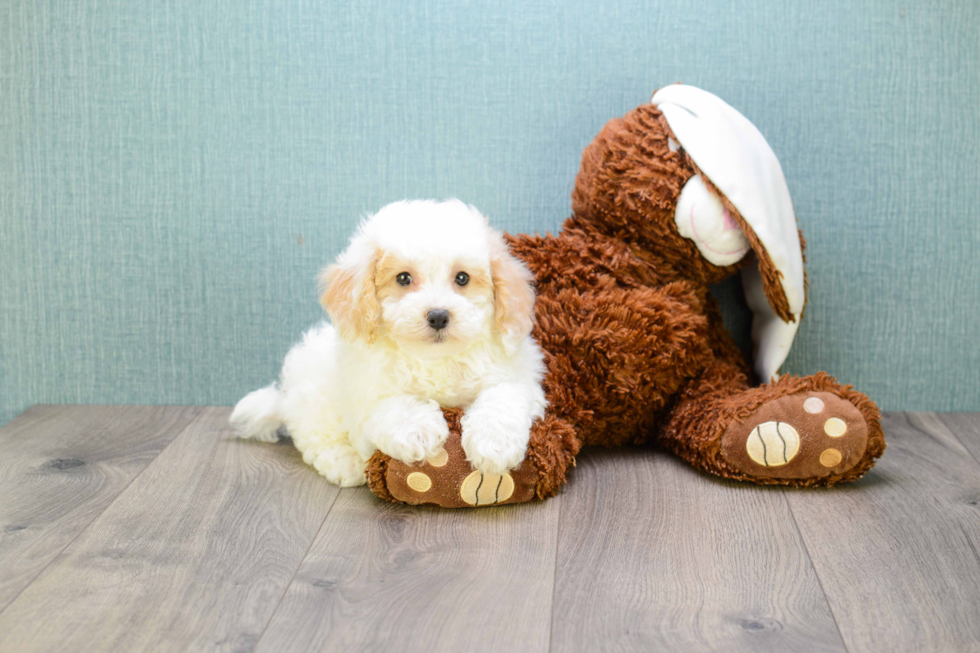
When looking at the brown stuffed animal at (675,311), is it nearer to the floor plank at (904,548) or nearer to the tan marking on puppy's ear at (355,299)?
the floor plank at (904,548)

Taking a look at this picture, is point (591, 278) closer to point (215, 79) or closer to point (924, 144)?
point (924, 144)

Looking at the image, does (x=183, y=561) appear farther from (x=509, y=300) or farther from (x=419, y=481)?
(x=509, y=300)

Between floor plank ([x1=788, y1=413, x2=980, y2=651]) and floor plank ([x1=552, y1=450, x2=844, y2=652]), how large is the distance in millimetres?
41

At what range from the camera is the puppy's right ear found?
1.39 meters

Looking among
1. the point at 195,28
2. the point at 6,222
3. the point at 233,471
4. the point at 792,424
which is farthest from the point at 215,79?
the point at 792,424

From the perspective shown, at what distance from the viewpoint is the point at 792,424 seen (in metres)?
1.51

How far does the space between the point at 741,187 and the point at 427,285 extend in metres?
0.64

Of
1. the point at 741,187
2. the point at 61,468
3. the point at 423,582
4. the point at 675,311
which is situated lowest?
the point at 61,468

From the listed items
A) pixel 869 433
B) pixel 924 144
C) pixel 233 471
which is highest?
pixel 924 144

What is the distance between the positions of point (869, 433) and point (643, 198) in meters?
0.60

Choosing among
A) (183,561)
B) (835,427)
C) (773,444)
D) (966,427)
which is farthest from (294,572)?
(966,427)

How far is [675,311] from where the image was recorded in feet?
5.37

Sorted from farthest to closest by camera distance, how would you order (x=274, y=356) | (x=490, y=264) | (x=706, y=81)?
(x=274, y=356) → (x=706, y=81) → (x=490, y=264)

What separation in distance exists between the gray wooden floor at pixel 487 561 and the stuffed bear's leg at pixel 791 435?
0.05 meters
